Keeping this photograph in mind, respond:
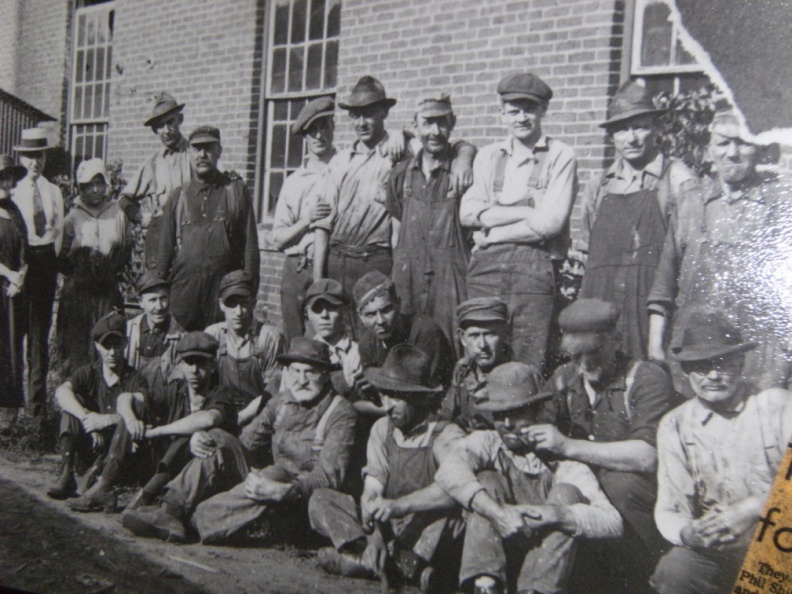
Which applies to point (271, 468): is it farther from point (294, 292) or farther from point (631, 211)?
point (631, 211)

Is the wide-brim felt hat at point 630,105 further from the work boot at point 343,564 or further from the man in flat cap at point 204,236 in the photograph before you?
the man in flat cap at point 204,236

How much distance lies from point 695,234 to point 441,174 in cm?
134

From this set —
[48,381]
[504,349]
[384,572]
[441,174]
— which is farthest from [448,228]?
[48,381]

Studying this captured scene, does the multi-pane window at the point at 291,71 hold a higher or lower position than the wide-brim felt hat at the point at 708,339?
higher

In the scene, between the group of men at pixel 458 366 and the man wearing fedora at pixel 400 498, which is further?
the man wearing fedora at pixel 400 498

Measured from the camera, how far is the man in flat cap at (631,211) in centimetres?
349

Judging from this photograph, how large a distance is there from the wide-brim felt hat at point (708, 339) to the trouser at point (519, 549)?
742 mm

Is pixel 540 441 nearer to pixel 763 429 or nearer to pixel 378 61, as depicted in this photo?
pixel 763 429

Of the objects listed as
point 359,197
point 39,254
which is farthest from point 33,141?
point 359,197

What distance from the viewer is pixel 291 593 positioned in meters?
4.04

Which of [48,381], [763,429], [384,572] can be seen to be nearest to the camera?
[763,429]

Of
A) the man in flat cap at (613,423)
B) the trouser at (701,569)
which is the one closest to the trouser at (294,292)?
the man in flat cap at (613,423)

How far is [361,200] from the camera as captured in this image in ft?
15.3

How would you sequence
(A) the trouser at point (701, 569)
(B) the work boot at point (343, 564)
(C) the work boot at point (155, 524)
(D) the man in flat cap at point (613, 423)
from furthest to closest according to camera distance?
1. (C) the work boot at point (155, 524)
2. (B) the work boot at point (343, 564)
3. (D) the man in flat cap at point (613, 423)
4. (A) the trouser at point (701, 569)
